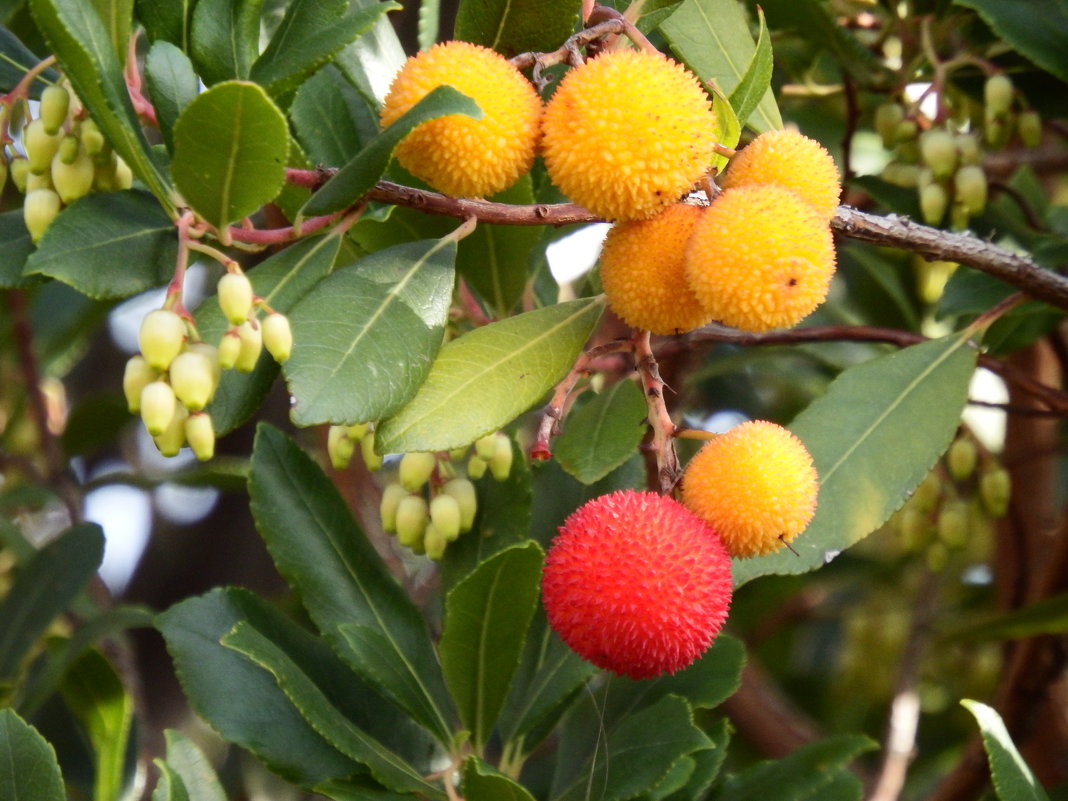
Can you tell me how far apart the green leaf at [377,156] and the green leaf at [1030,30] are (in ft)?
2.54

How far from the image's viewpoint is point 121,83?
81cm

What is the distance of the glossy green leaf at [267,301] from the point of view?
899 millimetres

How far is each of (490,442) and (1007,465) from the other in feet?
3.76

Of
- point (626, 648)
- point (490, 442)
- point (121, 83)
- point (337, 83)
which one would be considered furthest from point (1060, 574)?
point (121, 83)

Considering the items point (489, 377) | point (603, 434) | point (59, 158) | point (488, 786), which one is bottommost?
point (488, 786)

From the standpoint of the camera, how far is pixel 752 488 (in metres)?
0.84

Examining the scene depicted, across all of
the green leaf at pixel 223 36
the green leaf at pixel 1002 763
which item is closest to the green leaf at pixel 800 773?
the green leaf at pixel 1002 763

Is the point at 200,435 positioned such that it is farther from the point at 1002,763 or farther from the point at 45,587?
the point at 45,587

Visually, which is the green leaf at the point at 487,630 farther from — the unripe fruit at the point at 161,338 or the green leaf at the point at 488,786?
the unripe fruit at the point at 161,338

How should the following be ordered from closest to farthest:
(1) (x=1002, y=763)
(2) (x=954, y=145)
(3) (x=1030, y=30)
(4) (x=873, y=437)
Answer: (1) (x=1002, y=763) → (4) (x=873, y=437) → (3) (x=1030, y=30) → (2) (x=954, y=145)

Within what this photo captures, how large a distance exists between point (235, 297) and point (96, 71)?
162mm

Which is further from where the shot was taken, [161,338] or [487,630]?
[487,630]

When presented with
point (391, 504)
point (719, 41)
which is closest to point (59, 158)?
point (391, 504)

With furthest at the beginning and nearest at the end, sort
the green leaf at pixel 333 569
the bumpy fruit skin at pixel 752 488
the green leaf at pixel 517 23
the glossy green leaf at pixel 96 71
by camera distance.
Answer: the green leaf at pixel 333 569, the green leaf at pixel 517 23, the bumpy fruit skin at pixel 752 488, the glossy green leaf at pixel 96 71
